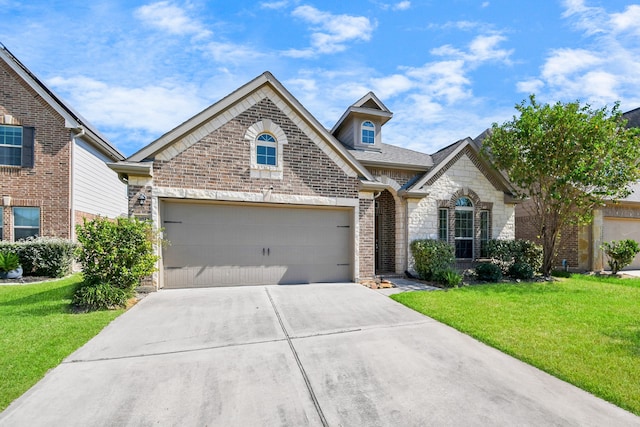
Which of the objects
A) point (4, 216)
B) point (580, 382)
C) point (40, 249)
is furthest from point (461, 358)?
point (4, 216)

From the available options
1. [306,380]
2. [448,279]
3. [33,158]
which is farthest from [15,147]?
[448,279]

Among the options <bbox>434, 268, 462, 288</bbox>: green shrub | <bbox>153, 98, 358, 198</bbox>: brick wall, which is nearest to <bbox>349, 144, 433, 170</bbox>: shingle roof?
<bbox>153, 98, 358, 198</bbox>: brick wall

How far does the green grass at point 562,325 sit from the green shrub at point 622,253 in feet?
9.97

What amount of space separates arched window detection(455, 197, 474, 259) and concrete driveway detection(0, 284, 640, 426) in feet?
24.7

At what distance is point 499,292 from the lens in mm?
9148

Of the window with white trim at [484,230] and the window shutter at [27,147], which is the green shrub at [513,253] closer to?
the window with white trim at [484,230]

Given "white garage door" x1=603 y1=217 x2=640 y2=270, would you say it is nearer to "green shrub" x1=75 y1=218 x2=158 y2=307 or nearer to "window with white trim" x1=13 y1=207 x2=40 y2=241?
"green shrub" x1=75 y1=218 x2=158 y2=307

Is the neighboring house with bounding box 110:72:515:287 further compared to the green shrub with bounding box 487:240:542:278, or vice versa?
the green shrub with bounding box 487:240:542:278

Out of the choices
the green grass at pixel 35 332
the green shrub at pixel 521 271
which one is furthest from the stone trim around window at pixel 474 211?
the green grass at pixel 35 332

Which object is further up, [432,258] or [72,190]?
[72,190]

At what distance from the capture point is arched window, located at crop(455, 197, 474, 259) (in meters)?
12.7

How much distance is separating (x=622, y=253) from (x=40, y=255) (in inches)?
886

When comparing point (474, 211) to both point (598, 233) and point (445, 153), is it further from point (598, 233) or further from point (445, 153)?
point (598, 233)

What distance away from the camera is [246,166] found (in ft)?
30.1
